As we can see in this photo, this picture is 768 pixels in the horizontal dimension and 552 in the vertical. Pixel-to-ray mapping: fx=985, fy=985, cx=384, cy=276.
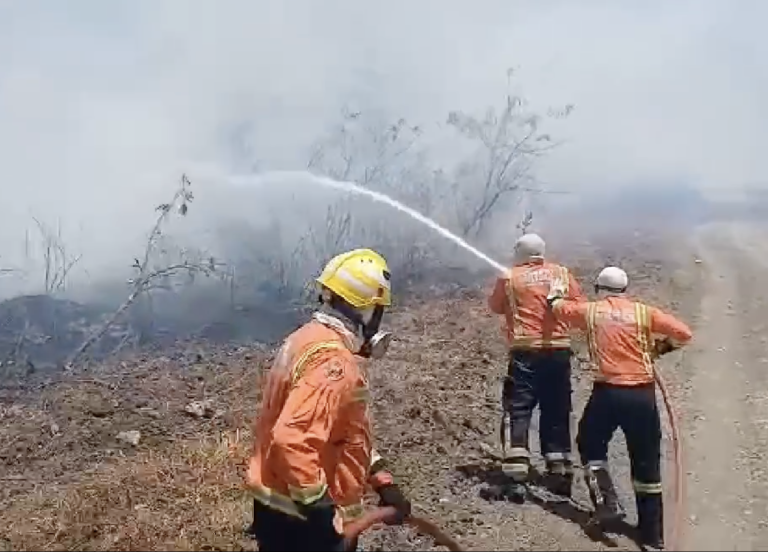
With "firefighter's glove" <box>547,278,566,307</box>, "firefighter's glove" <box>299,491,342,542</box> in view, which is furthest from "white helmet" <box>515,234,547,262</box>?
"firefighter's glove" <box>299,491,342,542</box>

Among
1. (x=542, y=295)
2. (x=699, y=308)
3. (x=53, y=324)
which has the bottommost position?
(x=53, y=324)

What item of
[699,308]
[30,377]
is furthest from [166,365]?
[699,308]

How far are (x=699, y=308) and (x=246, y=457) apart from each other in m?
8.71

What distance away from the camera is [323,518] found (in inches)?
151

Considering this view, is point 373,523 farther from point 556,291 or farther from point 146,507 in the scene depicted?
point 556,291

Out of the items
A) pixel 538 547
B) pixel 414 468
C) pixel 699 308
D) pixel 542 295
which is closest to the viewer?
pixel 538 547

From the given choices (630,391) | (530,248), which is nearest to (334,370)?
(630,391)

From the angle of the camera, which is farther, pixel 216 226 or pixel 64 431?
pixel 216 226

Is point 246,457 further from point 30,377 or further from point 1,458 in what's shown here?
point 30,377

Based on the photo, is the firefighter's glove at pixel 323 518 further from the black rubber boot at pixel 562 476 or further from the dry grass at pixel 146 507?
the black rubber boot at pixel 562 476

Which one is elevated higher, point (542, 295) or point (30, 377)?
point (542, 295)

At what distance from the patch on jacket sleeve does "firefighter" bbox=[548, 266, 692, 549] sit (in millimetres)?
2761

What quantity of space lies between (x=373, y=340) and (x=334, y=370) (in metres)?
0.37

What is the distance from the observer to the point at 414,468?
7.39 m
